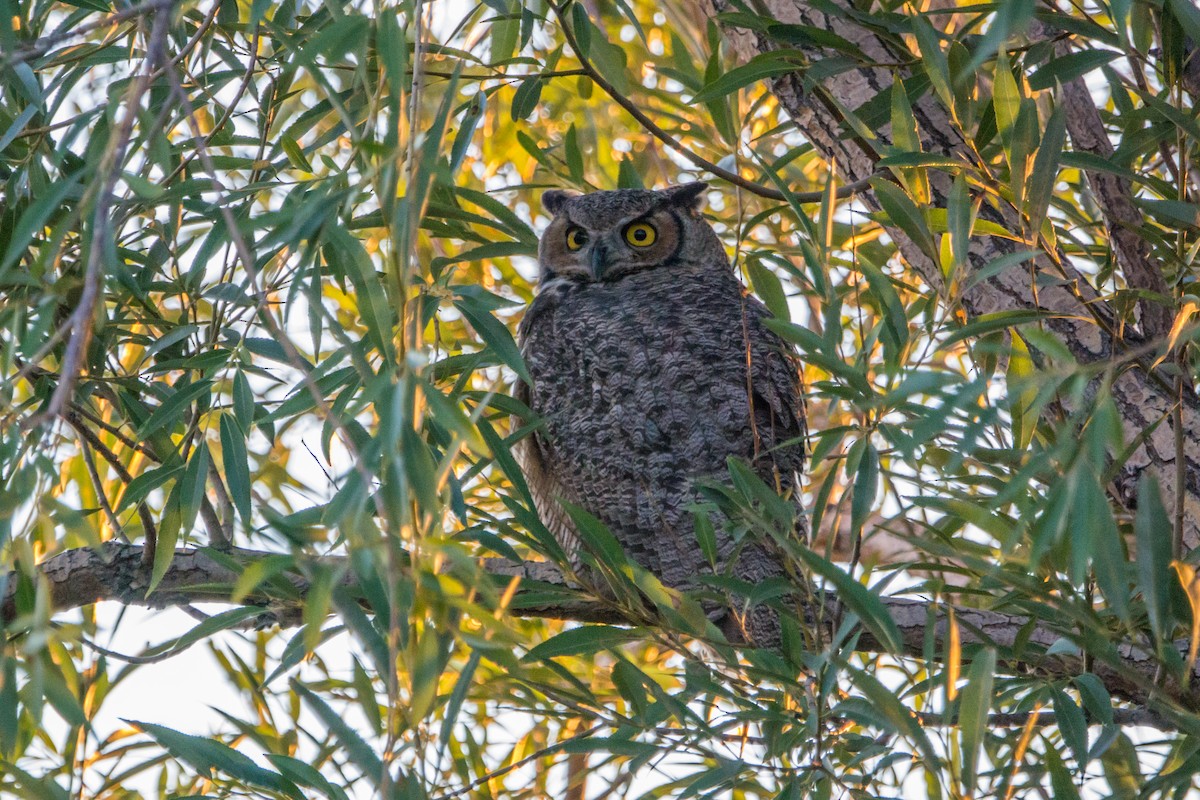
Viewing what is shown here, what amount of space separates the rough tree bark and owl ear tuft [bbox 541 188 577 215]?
95 cm

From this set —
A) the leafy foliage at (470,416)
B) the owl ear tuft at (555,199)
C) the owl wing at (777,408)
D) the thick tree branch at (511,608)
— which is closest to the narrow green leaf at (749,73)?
the leafy foliage at (470,416)

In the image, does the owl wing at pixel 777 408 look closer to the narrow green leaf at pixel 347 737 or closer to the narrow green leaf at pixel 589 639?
the narrow green leaf at pixel 589 639

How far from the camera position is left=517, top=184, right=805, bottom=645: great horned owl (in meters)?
2.36

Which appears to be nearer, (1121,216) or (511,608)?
(511,608)

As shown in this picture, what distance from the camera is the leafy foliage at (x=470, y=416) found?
1.07 m

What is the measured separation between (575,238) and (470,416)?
1871mm

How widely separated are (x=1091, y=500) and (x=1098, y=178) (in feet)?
3.17

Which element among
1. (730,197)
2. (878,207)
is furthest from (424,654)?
(730,197)

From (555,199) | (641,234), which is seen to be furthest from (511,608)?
(555,199)

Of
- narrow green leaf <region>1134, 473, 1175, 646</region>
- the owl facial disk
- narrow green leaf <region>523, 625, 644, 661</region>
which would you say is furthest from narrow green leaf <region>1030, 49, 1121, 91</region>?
the owl facial disk

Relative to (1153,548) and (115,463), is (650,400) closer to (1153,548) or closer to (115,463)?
(115,463)

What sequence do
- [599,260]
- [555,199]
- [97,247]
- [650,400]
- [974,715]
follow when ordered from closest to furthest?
[97,247]
[974,715]
[650,400]
[599,260]
[555,199]

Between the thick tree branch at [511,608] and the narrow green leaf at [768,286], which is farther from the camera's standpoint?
the narrow green leaf at [768,286]

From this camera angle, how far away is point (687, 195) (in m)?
3.06
